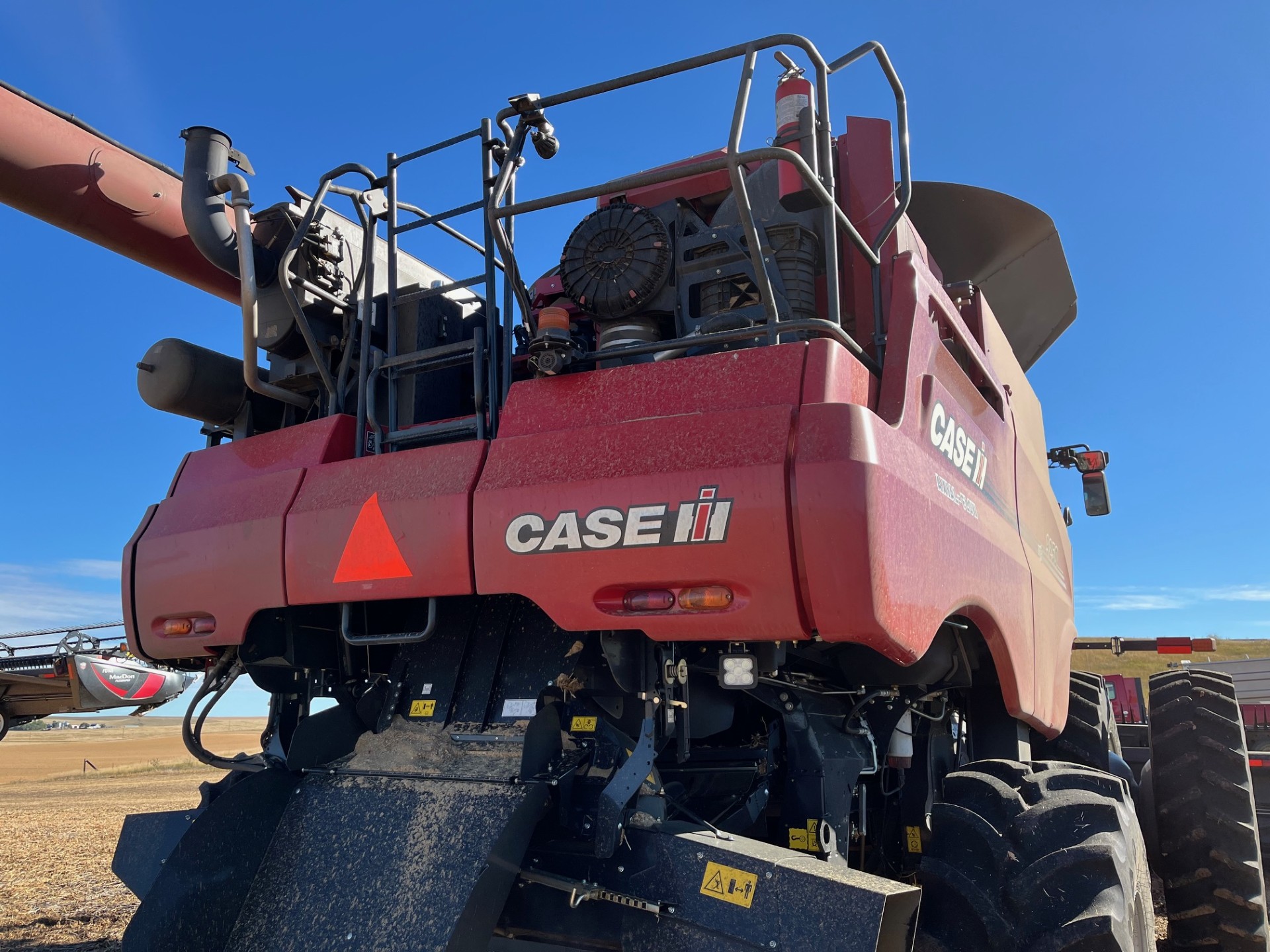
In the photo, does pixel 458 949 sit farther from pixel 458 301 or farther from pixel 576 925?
pixel 458 301

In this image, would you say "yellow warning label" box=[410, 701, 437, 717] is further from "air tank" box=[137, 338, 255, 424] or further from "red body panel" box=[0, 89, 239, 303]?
"red body panel" box=[0, 89, 239, 303]

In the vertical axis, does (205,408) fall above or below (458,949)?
above

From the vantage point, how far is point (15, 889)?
22.9ft

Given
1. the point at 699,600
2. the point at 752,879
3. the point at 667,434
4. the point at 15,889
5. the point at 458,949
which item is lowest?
the point at 15,889

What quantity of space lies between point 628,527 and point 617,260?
1.12 metres

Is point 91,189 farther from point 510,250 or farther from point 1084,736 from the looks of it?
point 1084,736

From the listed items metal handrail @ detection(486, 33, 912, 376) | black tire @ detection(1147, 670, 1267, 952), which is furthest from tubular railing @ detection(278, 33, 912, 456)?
black tire @ detection(1147, 670, 1267, 952)

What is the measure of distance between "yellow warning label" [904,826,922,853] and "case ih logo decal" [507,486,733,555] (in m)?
2.18

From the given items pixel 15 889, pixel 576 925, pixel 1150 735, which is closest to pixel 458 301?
pixel 576 925

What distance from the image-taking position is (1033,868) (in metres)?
2.85

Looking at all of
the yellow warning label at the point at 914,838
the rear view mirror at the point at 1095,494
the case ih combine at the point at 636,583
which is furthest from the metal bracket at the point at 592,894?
the rear view mirror at the point at 1095,494

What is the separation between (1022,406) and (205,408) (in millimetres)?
3921

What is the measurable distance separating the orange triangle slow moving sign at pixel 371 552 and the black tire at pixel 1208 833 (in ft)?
12.7

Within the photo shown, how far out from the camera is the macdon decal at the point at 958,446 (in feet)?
10.7
